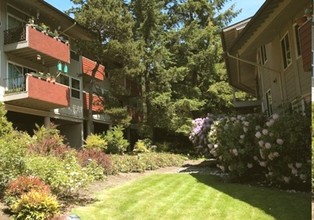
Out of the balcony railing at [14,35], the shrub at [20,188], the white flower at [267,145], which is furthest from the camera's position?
the balcony railing at [14,35]

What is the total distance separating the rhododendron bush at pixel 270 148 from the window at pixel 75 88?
14640 millimetres

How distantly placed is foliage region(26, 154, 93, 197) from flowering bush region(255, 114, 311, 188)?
4.57 m

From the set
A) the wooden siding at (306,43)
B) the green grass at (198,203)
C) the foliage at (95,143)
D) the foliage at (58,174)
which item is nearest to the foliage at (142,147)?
the foliage at (95,143)

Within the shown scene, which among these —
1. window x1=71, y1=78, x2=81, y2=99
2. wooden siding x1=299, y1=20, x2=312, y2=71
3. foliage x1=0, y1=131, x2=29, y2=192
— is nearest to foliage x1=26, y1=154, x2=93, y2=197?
foliage x1=0, y1=131, x2=29, y2=192

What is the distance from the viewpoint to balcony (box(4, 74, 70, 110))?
20.5 metres

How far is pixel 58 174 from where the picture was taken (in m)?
10.0

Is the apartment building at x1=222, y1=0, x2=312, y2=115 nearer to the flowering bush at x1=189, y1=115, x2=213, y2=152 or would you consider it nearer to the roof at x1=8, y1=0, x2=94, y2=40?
the flowering bush at x1=189, y1=115, x2=213, y2=152

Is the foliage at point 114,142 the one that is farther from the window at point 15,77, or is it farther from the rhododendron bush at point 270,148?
the rhododendron bush at point 270,148

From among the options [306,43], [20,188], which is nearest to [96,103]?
[20,188]

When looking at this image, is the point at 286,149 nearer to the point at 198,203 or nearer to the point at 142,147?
the point at 198,203

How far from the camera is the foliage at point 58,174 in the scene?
991cm

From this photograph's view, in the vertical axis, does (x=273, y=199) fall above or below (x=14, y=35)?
below

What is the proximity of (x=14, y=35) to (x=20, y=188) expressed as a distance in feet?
46.5

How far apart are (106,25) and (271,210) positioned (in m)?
19.9
